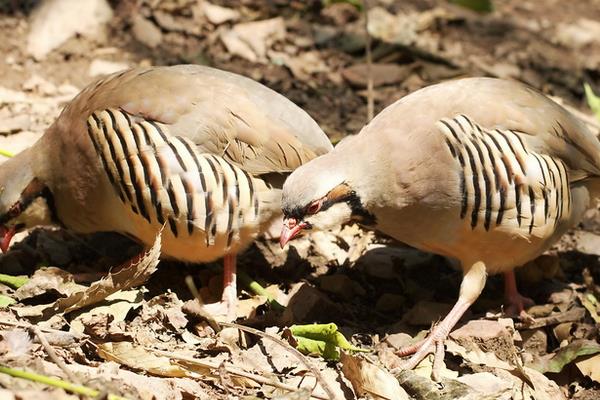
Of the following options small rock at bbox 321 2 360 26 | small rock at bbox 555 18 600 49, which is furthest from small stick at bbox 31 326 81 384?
small rock at bbox 555 18 600 49

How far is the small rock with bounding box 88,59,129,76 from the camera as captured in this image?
20.7 feet

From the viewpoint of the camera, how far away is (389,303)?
16.5 ft

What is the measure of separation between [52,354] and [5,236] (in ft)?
5.49

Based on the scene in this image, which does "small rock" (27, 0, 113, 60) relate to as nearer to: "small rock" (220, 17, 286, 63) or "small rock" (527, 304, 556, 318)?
"small rock" (220, 17, 286, 63)

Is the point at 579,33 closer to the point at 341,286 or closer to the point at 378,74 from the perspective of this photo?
the point at 378,74

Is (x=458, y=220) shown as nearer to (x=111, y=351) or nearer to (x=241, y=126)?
(x=241, y=126)

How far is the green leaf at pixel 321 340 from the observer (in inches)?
165

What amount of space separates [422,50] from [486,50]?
1.96 ft

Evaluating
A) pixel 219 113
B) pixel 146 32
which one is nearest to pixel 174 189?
pixel 219 113

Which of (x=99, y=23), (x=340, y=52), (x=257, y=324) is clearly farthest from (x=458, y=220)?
(x=99, y=23)

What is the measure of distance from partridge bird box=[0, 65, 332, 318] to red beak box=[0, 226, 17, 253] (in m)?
0.02

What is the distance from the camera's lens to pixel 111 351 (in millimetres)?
3918

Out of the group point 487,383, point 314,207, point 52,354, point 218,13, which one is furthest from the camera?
point 218,13

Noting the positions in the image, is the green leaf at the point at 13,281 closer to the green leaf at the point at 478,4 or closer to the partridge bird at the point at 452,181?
the partridge bird at the point at 452,181
